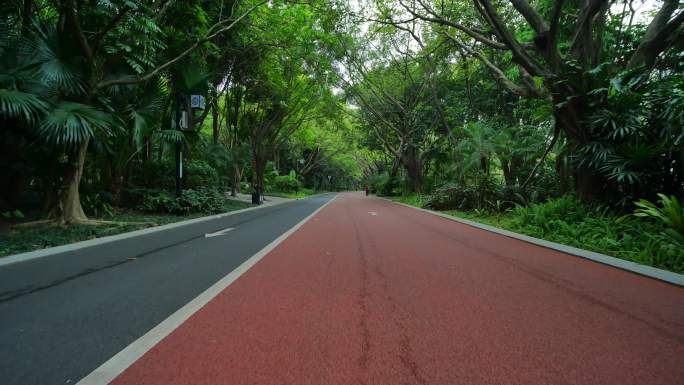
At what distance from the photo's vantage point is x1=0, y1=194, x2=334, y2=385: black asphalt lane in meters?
2.11

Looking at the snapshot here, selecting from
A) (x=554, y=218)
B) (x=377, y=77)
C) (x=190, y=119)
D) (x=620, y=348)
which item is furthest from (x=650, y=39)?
(x=377, y=77)

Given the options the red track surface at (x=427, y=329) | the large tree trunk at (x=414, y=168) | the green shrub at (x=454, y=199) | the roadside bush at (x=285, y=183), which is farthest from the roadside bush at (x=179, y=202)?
the roadside bush at (x=285, y=183)

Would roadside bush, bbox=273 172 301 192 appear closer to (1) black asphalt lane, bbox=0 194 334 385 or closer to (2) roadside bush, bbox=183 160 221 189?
(2) roadside bush, bbox=183 160 221 189

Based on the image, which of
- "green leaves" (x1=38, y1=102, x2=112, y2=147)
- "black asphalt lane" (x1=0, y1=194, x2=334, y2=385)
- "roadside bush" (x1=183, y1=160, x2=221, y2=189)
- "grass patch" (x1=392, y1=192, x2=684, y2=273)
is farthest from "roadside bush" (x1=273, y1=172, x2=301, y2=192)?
"black asphalt lane" (x1=0, y1=194, x2=334, y2=385)

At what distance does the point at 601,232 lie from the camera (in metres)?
6.34

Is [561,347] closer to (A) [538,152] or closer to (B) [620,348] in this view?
(B) [620,348]

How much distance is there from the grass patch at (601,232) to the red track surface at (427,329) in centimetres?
86

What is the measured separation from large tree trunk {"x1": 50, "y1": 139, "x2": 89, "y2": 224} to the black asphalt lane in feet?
9.22

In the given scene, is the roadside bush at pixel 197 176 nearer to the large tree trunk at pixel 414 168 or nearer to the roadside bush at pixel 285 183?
the large tree trunk at pixel 414 168

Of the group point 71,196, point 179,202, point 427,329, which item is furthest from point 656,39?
point 71,196

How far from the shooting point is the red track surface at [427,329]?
1.96 m

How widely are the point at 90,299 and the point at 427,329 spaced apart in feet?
10.6

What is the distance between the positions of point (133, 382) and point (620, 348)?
123 inches

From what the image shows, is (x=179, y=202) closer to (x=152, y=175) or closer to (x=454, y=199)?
(x=152, y=175)
